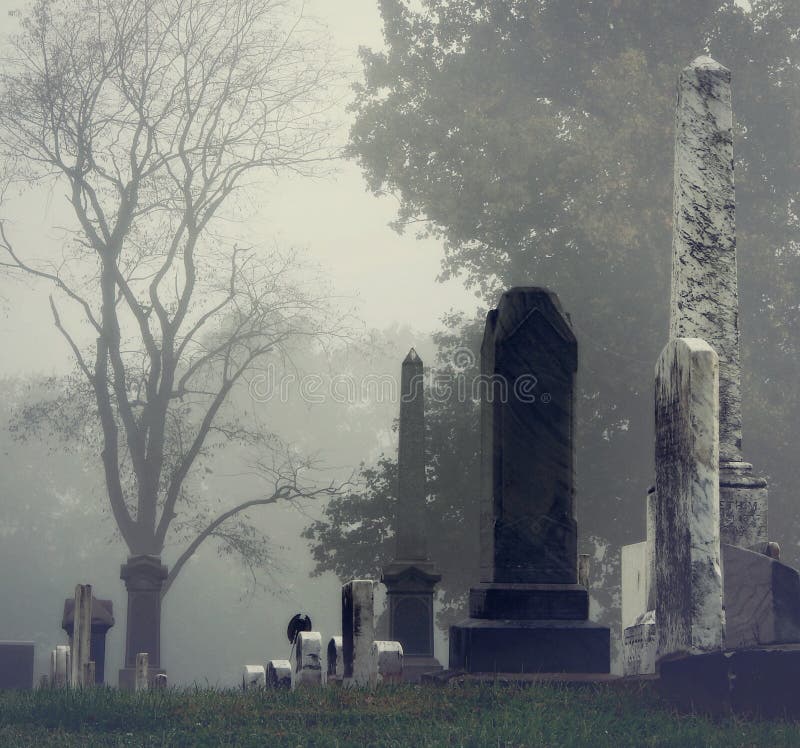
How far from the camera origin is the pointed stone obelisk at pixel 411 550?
1507 cm

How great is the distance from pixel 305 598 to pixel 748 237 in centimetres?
3798

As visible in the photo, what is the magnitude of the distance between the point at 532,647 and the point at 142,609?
11530 mm

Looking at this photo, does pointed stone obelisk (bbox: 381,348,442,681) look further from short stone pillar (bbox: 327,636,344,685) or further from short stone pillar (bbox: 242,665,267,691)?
short stone pillar (bbox: 242,665,267,691)

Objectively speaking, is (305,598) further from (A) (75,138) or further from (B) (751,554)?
(B) (751,554)

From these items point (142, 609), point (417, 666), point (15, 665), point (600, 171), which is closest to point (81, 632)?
point (417, 666)

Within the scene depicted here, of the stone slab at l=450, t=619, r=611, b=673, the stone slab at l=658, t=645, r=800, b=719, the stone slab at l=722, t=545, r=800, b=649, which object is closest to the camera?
the stone slab at l=658, t=645, r=800, b=719

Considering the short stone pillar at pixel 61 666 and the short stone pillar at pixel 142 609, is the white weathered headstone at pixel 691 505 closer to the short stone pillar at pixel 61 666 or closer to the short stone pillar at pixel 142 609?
the short stone pillar at pixel 61 666

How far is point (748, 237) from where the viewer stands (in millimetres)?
22016

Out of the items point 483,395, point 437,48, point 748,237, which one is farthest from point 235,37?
point 483,395

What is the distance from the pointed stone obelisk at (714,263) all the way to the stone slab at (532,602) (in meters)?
2.12

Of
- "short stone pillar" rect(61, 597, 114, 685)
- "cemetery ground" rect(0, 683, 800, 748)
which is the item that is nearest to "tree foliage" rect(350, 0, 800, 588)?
"short stone pillar" rect(61, 597, 114, 685)

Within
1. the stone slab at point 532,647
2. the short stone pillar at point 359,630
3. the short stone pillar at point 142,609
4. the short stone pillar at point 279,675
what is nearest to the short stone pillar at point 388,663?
the short stone pillar at point 359,630

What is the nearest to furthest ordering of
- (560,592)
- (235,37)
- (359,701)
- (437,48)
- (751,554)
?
(359,701)
(751,554)
(560,592)
(235,37)
(437,48)

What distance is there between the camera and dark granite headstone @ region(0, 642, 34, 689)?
19.4 meters
